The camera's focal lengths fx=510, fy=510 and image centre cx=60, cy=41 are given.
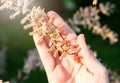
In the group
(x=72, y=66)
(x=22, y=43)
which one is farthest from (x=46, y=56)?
(x=22, y=43)

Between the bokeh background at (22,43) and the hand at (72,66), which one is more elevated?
the bokeh background at (22,43)

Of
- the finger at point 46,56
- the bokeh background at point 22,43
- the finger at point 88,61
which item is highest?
the bokeh background at point 22,43

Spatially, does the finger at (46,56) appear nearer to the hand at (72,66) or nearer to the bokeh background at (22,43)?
the hand at (72,66)

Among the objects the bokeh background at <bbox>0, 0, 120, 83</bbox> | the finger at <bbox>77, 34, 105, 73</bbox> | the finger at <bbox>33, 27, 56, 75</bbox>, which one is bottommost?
the finger at <bbox>77, 34, 105, 73</bbox>

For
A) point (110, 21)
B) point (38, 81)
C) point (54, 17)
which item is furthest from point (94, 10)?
point (110, 21)

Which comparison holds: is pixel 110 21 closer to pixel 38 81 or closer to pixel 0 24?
pixel 0 24

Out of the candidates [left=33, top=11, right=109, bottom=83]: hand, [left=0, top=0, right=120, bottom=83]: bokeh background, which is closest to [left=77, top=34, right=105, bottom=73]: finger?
[left=33, top=11, right=109, bottom=83]: hand

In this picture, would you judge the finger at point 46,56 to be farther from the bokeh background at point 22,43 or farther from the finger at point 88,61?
the bokeh background at point 22,43

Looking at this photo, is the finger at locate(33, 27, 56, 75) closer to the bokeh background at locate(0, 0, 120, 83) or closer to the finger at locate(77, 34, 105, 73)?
the finger at locate(77, 34, 105, 73)

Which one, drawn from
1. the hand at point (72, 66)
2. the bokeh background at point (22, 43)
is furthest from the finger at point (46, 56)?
the bokeh background at point (22, 43)

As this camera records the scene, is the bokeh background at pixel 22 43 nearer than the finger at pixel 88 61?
No
